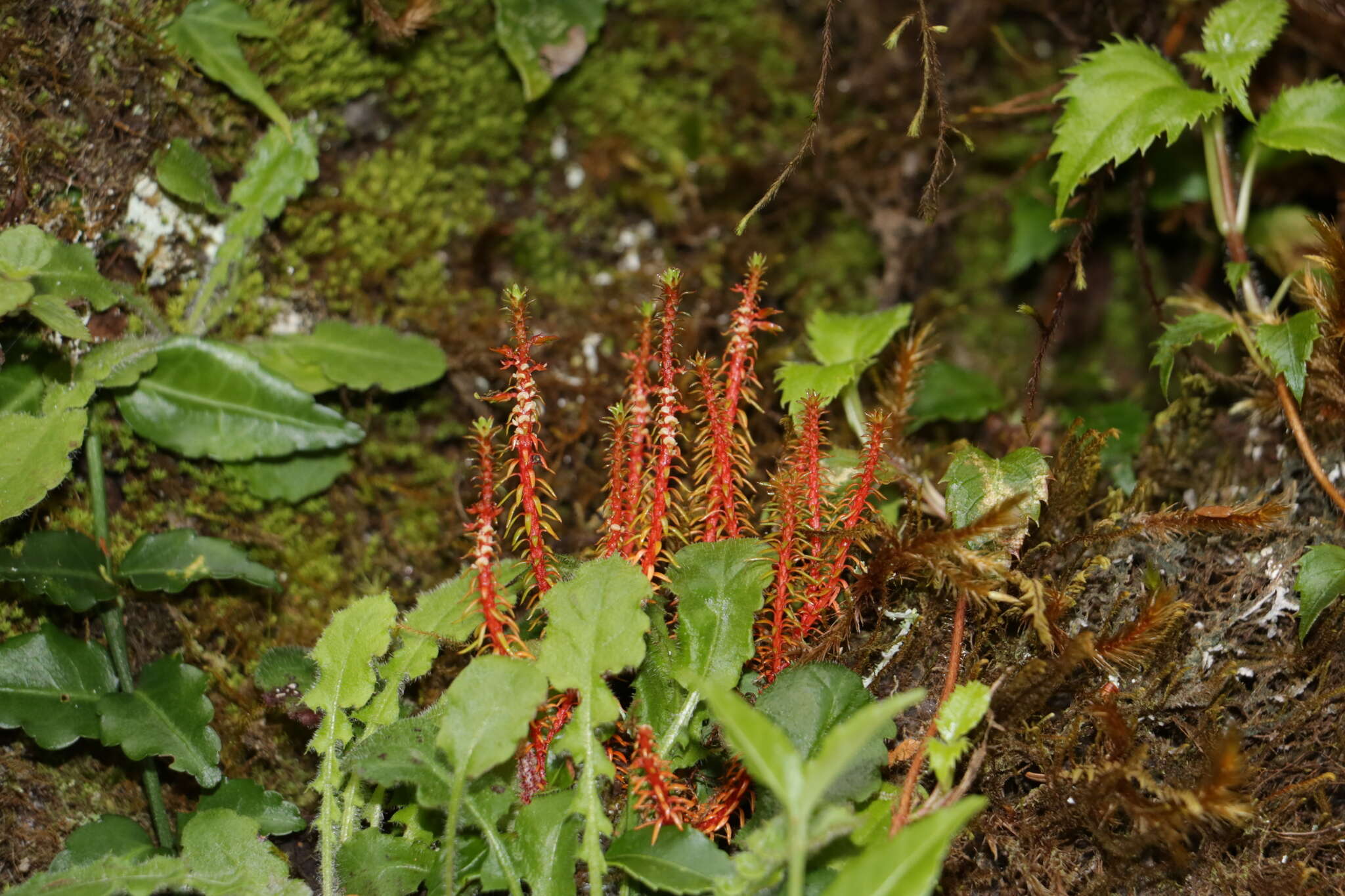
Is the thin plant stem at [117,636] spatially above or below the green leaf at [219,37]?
below

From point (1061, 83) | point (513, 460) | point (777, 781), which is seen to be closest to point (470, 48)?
point (513, 460)

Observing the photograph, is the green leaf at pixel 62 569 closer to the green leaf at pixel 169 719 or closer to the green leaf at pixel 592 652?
the green leaf at pixel 169 719

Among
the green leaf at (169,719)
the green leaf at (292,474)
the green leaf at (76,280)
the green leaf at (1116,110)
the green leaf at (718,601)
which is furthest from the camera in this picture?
the green leaf at (292,474)

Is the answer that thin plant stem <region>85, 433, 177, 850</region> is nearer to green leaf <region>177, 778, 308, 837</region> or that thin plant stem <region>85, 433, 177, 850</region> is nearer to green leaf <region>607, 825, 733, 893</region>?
green leaf <region>177, 778, 308, 837</region>

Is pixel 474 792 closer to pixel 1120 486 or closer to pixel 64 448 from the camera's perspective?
pixel 64 448

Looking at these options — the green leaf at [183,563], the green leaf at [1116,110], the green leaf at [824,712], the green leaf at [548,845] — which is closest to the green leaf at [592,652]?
the green leaf at [548,845]

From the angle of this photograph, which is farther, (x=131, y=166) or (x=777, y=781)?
(x=131, y=166)

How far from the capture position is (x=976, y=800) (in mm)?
1254

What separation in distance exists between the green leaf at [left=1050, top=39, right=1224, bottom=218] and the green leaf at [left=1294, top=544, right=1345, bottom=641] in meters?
0.88

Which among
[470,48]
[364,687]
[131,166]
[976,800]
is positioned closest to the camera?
[976,800]

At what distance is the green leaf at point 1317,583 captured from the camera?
181cm

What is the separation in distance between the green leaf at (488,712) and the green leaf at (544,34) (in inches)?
64.9

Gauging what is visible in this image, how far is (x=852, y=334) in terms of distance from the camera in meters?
2.33

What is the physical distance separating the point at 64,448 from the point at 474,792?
106cm
